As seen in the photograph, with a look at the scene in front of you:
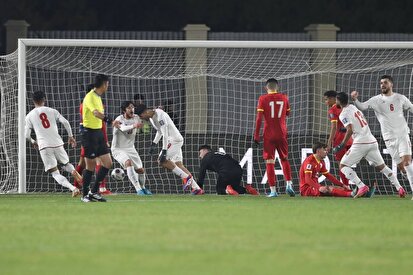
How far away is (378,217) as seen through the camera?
50.1 ft

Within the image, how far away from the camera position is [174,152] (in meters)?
22.1

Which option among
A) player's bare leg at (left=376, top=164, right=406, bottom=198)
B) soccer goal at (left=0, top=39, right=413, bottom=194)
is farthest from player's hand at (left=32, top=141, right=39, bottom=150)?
player's bare leg at (left=376, top=164, right=406, bottom=198)

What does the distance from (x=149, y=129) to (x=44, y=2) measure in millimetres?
25680

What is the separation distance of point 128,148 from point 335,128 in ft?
11.2

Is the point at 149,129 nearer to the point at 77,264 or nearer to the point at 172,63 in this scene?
the point at 172,63

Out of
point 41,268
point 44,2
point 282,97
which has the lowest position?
point 41,268

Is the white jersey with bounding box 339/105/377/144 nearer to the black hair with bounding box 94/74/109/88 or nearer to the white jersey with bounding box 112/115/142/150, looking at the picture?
the white jersey with bounding box 112/115/142/150

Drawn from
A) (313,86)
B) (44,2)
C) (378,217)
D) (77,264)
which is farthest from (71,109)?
(44,2)

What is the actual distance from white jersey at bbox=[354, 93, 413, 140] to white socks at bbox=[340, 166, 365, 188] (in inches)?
30.2

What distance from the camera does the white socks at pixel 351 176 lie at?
20172mm

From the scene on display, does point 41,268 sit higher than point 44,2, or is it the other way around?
point 44,2

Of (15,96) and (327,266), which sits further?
(15,96)

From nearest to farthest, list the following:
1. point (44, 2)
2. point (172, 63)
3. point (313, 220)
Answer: point (313, 220) → point (172, 63) → point (44, 2)

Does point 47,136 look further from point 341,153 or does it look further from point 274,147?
point 341,153
